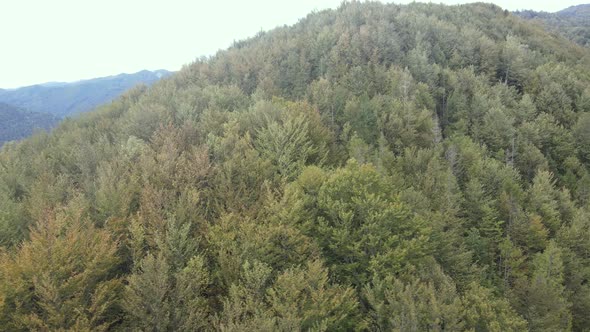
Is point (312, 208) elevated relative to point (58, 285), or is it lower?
lower

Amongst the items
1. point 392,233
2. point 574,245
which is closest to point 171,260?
point 392,233

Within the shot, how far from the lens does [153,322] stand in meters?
18.4

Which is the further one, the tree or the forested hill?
the forested hill

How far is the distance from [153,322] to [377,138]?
39183 millimetres

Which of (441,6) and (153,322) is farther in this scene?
(441,6)

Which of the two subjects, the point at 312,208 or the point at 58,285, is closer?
the point at 58,285

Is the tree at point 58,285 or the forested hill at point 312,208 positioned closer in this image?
the tree at point 58,285

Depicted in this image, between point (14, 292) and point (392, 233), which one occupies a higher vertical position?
point (14, 292)

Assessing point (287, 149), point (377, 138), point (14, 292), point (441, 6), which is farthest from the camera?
point (441, 6)

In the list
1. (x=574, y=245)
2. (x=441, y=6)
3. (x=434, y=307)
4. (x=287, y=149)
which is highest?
(x=441, y=6)

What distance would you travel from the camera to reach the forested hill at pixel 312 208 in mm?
19641

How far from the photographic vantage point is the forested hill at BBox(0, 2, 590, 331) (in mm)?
19641

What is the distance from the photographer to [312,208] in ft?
89.1

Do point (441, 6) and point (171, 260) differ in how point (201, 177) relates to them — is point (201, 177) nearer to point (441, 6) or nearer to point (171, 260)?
point (171, 260)
